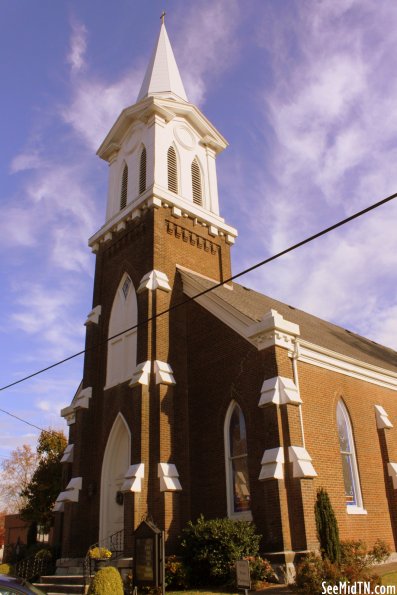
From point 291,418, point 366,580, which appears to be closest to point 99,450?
point 291,418

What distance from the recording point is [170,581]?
14375 mm

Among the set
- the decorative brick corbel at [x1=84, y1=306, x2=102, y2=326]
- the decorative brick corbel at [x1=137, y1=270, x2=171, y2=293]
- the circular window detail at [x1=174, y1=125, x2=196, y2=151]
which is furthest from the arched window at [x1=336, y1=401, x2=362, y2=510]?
the circular window detail at [x1=174, y1=125, x2=196, y2=151]

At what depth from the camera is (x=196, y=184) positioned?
25562 mm

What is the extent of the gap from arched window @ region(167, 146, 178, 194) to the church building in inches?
2.0

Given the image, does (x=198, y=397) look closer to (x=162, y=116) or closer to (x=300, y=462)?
(x=300, y=462)

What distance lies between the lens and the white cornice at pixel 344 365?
57.7 ft

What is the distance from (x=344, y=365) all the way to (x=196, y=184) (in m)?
11.2

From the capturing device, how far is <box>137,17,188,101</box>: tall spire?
1102 inches

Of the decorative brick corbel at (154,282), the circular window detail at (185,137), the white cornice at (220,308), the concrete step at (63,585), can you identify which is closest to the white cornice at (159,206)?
the decorative brick corbel at (154,282)

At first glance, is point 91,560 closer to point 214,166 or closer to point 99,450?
point 99,450

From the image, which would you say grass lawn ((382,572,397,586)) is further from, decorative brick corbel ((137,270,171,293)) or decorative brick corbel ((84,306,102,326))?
decorative brick corbel ((84,306,102,326))

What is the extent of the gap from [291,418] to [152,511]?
5.29 meters

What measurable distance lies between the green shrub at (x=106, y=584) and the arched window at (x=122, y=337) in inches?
319

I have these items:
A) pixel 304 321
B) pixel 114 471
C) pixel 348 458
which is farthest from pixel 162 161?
pixel 348 458
